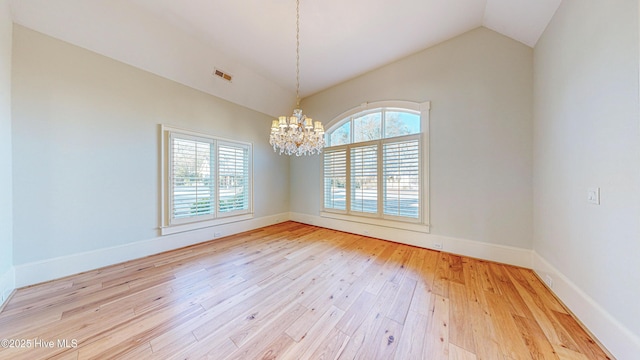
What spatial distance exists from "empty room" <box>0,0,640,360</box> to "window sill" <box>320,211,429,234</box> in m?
0.05

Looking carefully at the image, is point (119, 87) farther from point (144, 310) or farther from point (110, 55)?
point (144, 310)

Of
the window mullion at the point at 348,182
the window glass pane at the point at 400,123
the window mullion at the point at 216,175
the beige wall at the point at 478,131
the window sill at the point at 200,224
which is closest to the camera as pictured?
the beige wall at the point at 478,131

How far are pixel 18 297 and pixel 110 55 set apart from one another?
3.09 metres

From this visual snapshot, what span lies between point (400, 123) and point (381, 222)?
2.03 meters

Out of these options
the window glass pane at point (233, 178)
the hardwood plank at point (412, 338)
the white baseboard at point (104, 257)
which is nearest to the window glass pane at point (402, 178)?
the hardwood plank at point (412, 338)

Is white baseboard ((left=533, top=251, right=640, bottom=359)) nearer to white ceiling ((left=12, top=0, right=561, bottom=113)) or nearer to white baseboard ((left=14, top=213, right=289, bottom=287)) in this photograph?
white ceiling ((left=12, top=0, right=561, bottom=113))

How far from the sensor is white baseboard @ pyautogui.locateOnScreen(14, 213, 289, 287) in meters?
2.28

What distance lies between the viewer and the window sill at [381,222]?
3508 millimetres

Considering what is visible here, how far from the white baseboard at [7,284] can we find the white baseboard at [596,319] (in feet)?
16.9

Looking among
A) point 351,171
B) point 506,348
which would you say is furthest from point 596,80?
point 351,171

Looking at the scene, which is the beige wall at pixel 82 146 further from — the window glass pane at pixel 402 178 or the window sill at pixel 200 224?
the window glass pane at pixel 402 178

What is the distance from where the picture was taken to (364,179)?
168 inches

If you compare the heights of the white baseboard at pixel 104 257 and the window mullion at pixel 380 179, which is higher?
the window mullion at pixel 380 179

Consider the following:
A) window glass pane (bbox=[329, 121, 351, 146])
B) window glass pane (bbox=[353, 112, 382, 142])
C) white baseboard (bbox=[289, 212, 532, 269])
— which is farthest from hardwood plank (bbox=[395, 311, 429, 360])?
window glass pane (bbox=[329, 121, 351, 146])
